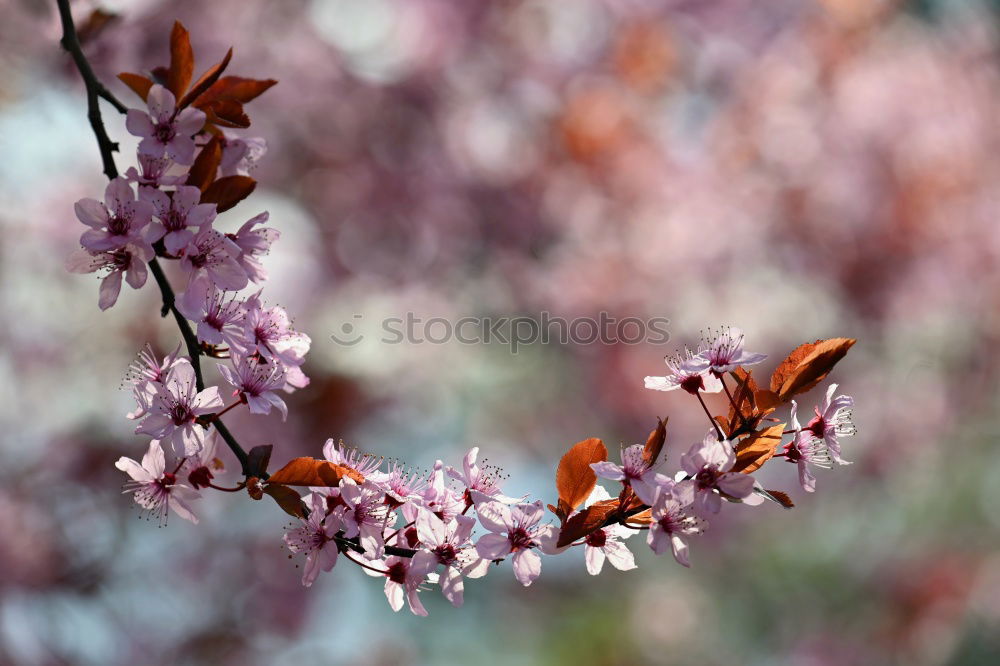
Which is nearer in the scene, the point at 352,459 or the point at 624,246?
the point at 352,459

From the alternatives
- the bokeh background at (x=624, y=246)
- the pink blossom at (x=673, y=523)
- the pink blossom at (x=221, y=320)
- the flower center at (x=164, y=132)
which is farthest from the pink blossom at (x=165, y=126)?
the bokeh background at (x=624, y=246)

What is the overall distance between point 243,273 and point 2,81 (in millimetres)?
1202

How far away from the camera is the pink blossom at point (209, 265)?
2.07 feet

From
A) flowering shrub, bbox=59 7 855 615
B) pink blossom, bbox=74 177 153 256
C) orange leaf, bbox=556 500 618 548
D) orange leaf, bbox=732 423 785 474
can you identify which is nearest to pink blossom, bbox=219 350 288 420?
flowering shrub, bbox=59 7 855 615

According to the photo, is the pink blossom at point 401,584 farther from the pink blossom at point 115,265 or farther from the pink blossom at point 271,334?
the pink blossom at point 115,265

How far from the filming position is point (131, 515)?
2.17m

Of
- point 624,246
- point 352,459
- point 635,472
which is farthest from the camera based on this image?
point 624,246

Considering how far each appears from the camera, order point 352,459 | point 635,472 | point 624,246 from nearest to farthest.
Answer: point 635,472 → point 352,459 → point 624,246

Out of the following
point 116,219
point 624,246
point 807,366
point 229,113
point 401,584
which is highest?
point 624,246

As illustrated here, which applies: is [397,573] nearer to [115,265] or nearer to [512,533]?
[512,533]

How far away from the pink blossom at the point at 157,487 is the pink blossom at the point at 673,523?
0.33 m

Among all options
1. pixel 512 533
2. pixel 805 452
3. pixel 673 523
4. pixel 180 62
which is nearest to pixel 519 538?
pixel 512 533

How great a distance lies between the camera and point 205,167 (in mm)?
669

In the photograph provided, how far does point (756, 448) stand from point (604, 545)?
0.13 metres
